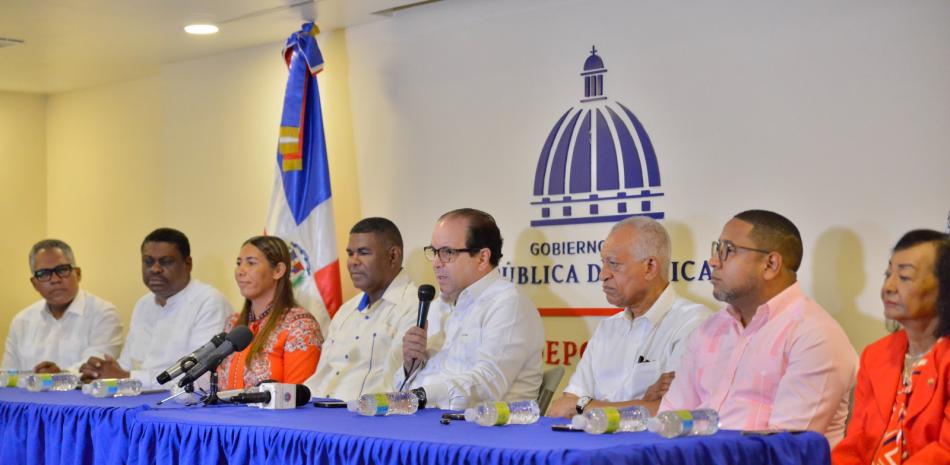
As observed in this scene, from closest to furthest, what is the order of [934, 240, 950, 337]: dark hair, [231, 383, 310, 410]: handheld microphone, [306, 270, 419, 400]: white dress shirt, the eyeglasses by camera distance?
[934, 240, 950, 337]: dark hair, [231, 383, 310, 410]: handheld microphone, [306, 270, 419, 400]: white dress shirt, the eyeglasses

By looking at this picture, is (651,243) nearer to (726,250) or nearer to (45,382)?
(726,250)

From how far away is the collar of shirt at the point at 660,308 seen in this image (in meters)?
4.48

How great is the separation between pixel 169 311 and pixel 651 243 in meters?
3.18

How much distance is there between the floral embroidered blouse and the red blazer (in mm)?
2652

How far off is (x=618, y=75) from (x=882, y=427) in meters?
2.35

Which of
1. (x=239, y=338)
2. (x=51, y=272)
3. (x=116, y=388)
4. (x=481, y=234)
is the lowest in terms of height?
(x=116, y=388)

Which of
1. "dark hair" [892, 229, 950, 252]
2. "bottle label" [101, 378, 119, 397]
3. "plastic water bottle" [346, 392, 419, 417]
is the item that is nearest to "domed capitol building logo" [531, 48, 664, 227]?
"dark hair" [892, 229, 950, 252]

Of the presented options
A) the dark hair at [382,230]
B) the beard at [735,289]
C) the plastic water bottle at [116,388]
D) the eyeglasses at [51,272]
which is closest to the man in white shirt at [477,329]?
the dark hair at [382,230]

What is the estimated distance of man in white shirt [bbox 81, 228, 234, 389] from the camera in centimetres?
648

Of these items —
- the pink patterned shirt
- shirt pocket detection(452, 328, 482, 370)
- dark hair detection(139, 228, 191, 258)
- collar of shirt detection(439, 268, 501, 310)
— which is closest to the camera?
the pink patterned shirt

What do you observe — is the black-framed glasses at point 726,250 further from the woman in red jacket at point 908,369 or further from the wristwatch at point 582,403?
the wristwatch at point 582,403

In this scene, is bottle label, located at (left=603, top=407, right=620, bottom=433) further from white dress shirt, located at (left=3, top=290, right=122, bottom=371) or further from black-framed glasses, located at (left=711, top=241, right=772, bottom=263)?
white dress shirt, located at (left=3, top=290, right=122, bottom=371)

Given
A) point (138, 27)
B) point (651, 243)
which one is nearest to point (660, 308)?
point (651, 243)

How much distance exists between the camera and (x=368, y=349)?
547 cm
